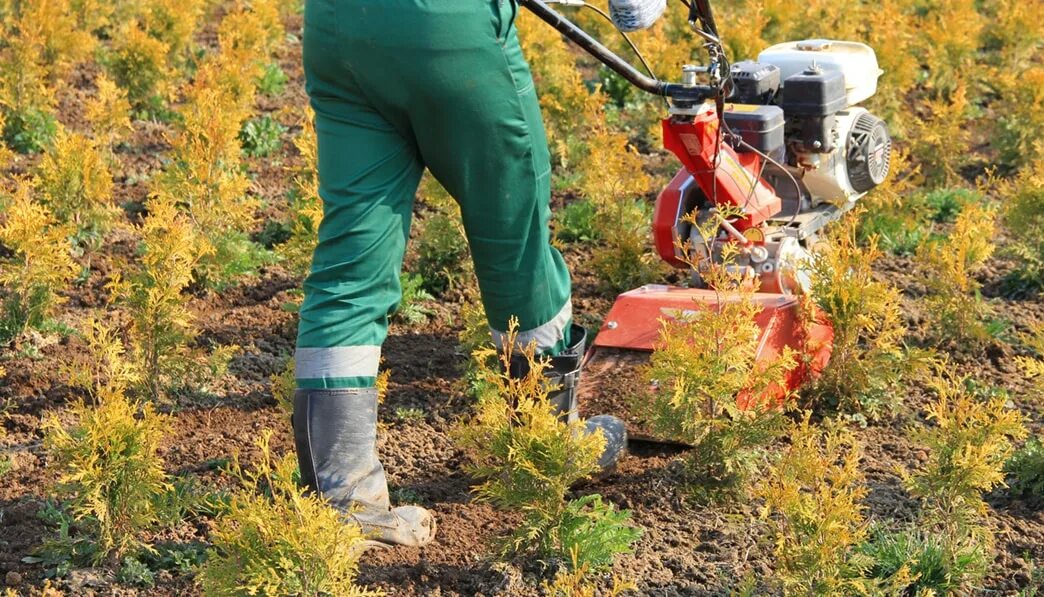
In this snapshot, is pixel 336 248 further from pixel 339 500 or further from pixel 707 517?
pixel 707 517

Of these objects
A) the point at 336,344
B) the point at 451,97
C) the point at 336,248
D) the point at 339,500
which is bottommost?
the point at 339,500

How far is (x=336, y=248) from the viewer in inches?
158

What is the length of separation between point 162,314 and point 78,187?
5.52 ft

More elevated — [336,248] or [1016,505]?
[336,248]

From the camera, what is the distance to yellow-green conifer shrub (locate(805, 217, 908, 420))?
5.00 metres

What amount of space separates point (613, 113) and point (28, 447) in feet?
15.3

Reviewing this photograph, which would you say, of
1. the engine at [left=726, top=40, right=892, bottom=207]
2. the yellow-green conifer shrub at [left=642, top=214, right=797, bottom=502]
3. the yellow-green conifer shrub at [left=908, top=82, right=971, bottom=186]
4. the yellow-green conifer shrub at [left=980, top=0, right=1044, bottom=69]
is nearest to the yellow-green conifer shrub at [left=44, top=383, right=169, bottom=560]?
the yellow-green conifer shrub at [left=642, top=214, right=797, bottom=502]

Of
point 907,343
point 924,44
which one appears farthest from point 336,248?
point 924,44

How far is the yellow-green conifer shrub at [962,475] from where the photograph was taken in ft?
13.4

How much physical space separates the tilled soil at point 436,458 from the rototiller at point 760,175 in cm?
30

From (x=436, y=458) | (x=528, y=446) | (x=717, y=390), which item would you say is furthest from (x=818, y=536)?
(x=436, y=458)

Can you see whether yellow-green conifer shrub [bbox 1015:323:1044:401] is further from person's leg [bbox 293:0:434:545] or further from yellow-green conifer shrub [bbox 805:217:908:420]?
person's leg [bbox 293:0:434:545]

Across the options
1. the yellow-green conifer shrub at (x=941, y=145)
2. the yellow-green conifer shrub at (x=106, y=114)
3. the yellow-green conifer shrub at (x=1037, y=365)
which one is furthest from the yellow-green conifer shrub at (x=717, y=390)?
the yellow-green conifer shrub at (x=106, y=114)

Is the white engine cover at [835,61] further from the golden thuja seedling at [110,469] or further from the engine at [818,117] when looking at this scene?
the golden thuja seedling at [110,469]
